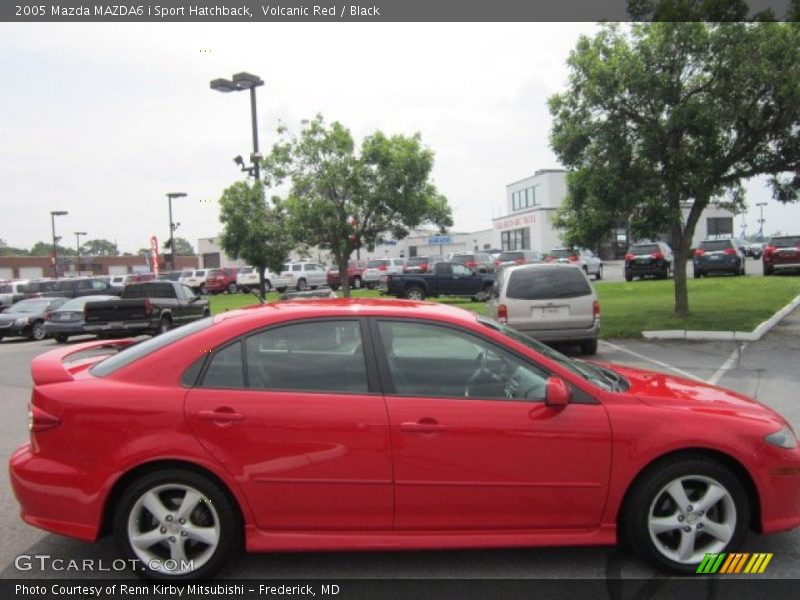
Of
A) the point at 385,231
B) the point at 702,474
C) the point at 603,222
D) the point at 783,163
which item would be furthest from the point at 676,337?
the point at 702,474

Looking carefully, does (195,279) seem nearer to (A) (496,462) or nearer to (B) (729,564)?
(A) (496,462)

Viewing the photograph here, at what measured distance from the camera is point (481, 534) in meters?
3.51

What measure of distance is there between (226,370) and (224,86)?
16796 millimetres

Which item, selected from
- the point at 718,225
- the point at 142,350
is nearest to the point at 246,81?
the point at 142,350

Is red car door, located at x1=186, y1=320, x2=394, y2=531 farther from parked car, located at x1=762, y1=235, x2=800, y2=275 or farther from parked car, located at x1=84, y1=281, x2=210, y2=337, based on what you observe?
parked car, located at x1=762, y1=235, x2=800, y2=275

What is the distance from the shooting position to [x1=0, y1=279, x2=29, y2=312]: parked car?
107ft

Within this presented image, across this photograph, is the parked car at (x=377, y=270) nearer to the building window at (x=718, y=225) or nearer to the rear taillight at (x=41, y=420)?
the rear taillight at (x=41, y=420)

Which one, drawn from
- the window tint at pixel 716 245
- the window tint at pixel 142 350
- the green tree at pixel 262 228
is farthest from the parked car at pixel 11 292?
the window tint at pixel 142 350

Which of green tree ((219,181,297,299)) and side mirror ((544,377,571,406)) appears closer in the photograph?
side mirror ((544,377,571,406))

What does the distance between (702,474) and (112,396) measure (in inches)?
125

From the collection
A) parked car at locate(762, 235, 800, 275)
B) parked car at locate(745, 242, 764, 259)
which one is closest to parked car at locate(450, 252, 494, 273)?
parked car at locate(762, 235, 800, 275)

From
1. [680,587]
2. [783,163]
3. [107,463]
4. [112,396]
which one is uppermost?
[783,163]

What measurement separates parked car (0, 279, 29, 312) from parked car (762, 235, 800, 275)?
33981 mm

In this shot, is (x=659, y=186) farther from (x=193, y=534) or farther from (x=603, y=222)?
(x=193, y=534)
